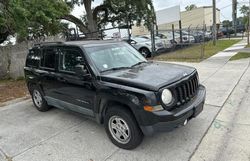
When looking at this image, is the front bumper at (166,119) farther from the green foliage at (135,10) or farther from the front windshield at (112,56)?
the green foliage at (135,10)

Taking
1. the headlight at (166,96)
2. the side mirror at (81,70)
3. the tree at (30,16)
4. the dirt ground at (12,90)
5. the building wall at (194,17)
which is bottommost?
the dirt ground at (12,90)

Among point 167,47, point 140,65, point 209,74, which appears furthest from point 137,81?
point 167,47

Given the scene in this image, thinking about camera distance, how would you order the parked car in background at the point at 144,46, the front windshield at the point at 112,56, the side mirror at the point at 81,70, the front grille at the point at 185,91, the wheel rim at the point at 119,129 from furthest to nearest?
1. the parked car in background at the point at 144,46
2. the front windshield at the point at 112,56
3. the side mirror at the point at 81,70
4. the wheel rim at the point at 119,129
5. the front grille at the point at 185,91

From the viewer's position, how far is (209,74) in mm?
8594

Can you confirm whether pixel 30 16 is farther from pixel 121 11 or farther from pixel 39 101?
pixel 121 11

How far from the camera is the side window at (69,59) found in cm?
430

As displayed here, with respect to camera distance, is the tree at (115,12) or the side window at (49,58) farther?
the tree at (115,12)

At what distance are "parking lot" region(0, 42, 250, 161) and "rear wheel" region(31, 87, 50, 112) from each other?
16 centimetres

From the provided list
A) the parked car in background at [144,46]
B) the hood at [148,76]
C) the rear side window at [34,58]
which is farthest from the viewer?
the parked car in background at [144,46]

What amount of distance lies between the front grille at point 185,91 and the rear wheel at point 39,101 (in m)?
3.50

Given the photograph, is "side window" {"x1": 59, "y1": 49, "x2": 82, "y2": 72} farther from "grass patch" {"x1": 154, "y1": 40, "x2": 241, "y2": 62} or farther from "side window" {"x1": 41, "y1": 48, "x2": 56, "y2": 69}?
"grass patch" {"x1": 154, "y1": 40, "x2": 241, "y2": 62}

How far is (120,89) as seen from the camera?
3.46 metres

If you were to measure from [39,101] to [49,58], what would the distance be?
1318mm

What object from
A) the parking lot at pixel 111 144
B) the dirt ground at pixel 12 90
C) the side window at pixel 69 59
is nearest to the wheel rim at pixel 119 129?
the parking lot at pixel 111 144
